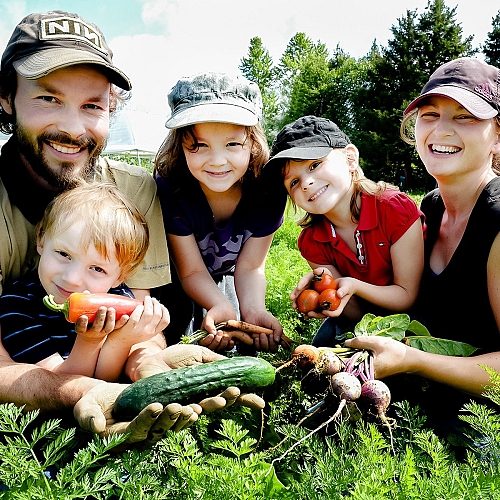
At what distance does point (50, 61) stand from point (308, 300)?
195 centimetres

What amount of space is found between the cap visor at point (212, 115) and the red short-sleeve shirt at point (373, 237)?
2.93 feet

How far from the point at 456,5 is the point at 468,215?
149ft

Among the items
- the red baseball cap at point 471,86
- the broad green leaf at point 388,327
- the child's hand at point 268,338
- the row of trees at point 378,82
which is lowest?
the child's hand at point 268,338

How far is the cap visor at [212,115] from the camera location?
316 cm

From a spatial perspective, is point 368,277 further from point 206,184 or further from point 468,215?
point 206,184

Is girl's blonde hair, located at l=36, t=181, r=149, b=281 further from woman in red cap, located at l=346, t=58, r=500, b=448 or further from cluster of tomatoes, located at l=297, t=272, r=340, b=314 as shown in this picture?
woman in red cap, located at l=346, t=58, r=500, b=448

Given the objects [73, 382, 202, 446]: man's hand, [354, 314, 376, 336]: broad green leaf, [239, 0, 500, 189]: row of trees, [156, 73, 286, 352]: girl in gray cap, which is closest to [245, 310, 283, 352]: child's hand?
[156, 73, 286, 352]: girl in gray cap

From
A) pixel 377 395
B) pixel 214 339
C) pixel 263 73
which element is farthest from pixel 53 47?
pixel 263 73

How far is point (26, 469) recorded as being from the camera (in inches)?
59.4

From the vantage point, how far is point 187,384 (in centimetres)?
206

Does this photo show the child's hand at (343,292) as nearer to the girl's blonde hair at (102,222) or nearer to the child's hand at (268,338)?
the child's hand at (268,338)

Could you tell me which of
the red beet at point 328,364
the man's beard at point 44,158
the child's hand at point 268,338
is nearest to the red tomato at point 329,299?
the child's hand at point 268,338

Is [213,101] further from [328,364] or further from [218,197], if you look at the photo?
[328,364]

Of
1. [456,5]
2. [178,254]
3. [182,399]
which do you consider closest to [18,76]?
[178,254]
